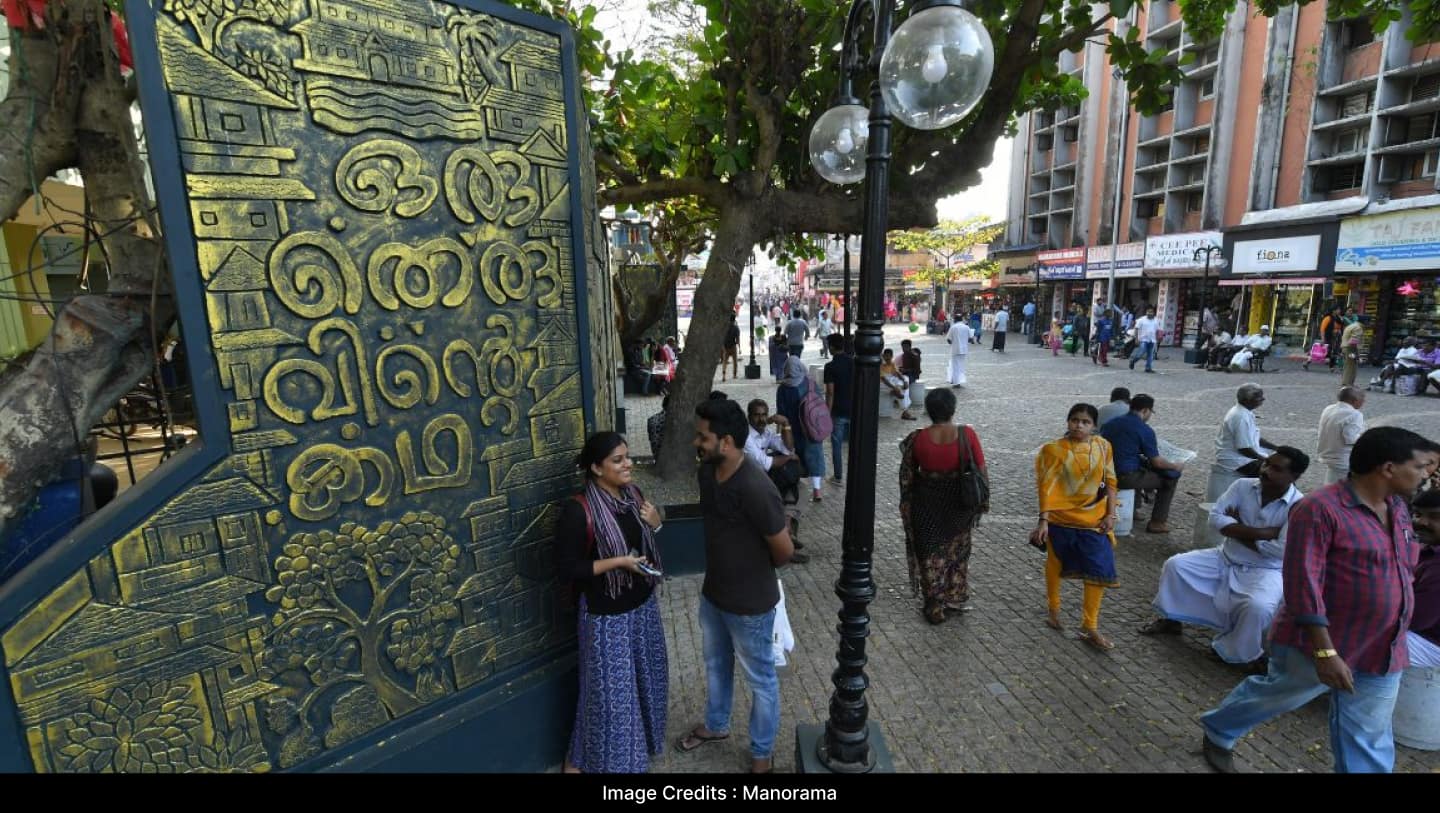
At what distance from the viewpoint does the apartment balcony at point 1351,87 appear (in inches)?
657

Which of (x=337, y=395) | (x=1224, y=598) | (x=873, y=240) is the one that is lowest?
(x=1224, y=598)

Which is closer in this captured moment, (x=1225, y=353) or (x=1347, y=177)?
(x=1225, y=353)

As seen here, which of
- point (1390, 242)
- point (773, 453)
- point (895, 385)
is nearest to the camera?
point (773, 453)

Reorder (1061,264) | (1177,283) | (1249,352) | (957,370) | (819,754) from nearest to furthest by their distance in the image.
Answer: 1. (819,754)
2. (957,370)
3. (1249,352)
4. (1177,283)
5. (1061,264)

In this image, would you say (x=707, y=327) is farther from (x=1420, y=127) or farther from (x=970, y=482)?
(x=1420, y=127)

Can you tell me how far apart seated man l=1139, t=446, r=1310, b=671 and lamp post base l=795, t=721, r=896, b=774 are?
237 cm

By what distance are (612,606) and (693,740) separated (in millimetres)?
1033

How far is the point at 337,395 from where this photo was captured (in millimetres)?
2471

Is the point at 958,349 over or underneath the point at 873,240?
underneath

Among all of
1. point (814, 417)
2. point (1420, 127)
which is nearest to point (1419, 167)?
point (1420, 127)

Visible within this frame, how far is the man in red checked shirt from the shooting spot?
254 cm

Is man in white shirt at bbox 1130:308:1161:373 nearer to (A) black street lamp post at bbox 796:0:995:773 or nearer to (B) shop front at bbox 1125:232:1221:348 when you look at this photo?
(B) shop front at bbox 1125:232:1221:348

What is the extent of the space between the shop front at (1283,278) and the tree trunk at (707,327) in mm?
19607

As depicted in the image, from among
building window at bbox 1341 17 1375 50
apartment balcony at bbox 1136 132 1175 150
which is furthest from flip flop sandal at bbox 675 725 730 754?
apartment balcony at bbox 1136 132 1175 150
